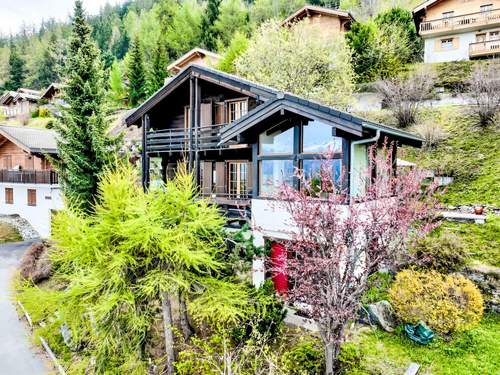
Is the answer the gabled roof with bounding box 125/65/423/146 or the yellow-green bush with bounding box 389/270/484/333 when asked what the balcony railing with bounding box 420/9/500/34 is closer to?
the gabled roof with bounding box 125/65/423/146

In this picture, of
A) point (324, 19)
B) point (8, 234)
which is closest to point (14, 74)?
point (8, 234)

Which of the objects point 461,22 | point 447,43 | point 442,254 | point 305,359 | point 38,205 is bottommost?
point 305,359

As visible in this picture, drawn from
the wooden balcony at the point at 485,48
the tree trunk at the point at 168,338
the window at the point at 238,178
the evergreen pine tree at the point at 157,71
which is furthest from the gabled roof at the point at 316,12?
the tree trunk at the point at 168,338

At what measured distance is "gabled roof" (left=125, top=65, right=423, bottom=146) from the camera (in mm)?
10219

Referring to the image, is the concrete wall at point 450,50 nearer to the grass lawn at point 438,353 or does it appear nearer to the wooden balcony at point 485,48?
the wooden balcony at point 485,48

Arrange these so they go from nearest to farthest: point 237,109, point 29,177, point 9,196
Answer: point 237,109, point 29,177, point 9,196

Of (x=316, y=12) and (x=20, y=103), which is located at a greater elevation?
(x=316, y=12)

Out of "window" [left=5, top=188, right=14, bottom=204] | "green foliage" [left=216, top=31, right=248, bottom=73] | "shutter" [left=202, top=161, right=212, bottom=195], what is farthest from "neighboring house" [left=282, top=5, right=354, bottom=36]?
"window" [left=5, top=188, right=14, bottom=204]

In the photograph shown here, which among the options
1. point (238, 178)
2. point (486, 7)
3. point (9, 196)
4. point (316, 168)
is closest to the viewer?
point (316, 168)

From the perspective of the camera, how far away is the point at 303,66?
84.9 feet

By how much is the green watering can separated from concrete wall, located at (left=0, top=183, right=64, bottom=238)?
25012 millimetres

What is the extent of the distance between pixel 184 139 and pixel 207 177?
2.76 meters

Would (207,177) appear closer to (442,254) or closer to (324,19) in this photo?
(442,254)

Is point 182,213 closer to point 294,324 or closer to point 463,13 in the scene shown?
point 294,324
